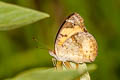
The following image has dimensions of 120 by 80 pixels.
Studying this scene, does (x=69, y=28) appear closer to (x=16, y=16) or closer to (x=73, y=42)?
(x=73, y=42)

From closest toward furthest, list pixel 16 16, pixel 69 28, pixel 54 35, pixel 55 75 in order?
pixel 55 75, pixel 16 16, pixel 69 28, pixel 54 35

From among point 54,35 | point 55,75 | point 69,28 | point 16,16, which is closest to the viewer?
A: point 55,75

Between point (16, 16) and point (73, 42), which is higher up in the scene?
point (16, 16)

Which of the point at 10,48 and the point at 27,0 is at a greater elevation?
the point at 27,0

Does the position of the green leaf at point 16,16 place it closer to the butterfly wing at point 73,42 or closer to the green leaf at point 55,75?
the green leaf at point 55,75

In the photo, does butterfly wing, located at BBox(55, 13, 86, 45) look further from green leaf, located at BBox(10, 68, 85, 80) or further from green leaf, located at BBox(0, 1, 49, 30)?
green leaf, located at BBox(10, 68, 85, 80)

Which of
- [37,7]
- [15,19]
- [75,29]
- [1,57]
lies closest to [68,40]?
[75,29]

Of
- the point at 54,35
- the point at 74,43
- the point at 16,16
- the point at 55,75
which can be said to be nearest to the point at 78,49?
the point at 74,43

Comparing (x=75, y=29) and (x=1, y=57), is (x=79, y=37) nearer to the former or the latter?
(x=75, y=29)
